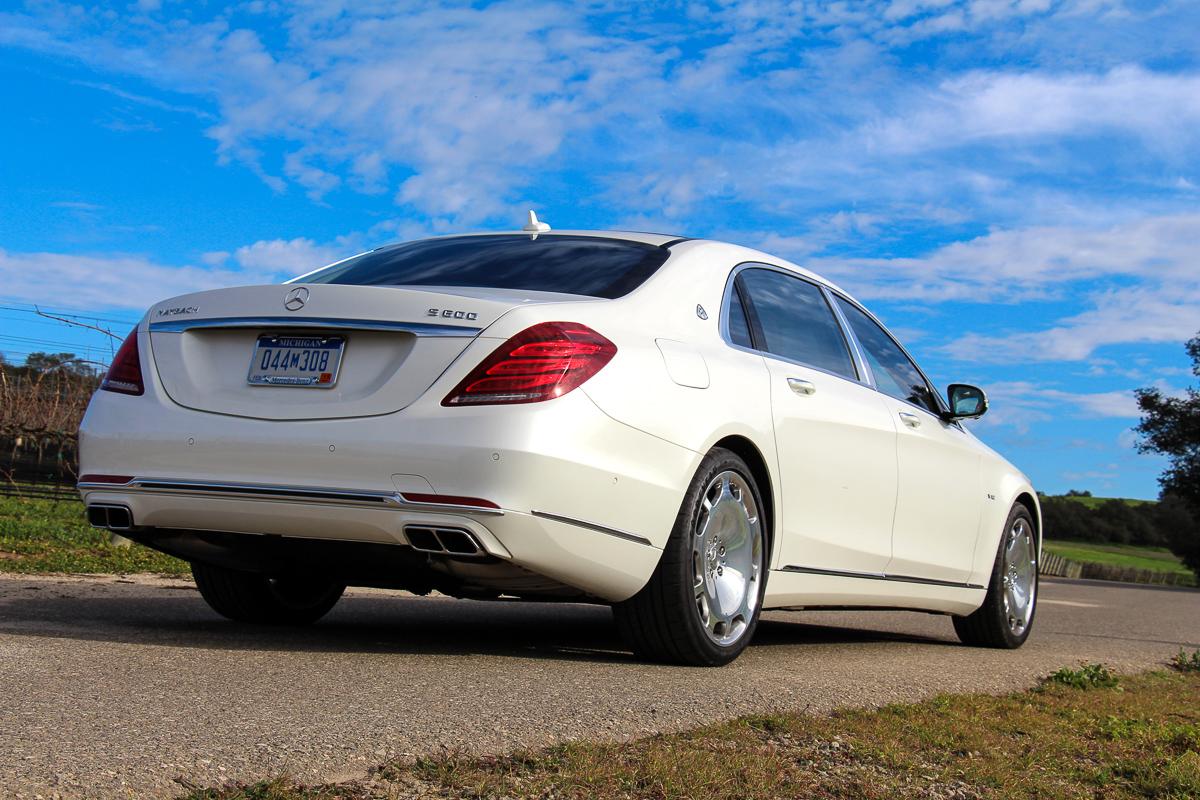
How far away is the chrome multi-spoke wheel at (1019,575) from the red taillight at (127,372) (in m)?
4.78

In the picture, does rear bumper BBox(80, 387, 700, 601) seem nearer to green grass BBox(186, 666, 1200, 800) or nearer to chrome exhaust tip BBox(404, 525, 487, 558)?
chrome exhaust tip BBox(404, 525, 487, 558)

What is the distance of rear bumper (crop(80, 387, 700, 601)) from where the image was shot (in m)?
4.25

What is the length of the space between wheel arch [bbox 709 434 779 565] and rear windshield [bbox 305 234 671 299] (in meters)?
0.71

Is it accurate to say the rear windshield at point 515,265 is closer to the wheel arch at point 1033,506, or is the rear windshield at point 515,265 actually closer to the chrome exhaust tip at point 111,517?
the chrome exhaust tip at point 111,517

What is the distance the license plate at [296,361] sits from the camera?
14.8ft

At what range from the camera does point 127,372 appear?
4.92 metres

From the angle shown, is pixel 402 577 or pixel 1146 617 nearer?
pixel 402 577

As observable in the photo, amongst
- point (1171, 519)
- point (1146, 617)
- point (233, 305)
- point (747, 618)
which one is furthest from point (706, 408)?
point (1171, 519)

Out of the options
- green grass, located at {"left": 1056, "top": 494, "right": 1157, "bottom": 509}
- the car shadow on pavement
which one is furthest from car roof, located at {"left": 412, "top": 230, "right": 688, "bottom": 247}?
green grass, located at {"left": 1056, "top": 494, "right": 1157, "bottom": 509}

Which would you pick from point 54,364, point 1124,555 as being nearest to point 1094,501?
point 1124,555

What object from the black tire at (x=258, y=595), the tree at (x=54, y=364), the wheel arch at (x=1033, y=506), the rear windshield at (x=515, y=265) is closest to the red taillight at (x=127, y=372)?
the rear windshield at (x=515, y=265)

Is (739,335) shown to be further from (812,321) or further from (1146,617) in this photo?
(1146,617)

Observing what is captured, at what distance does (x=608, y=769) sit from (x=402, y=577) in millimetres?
1989

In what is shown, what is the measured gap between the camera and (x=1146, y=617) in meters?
12.2
